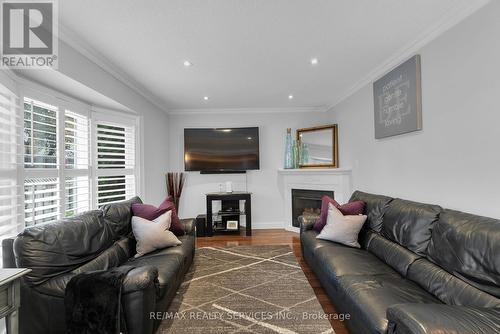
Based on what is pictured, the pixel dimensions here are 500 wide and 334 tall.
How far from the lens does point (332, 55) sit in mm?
2650

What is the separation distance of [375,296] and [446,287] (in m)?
0.50

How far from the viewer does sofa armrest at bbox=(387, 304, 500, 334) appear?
3.46ft

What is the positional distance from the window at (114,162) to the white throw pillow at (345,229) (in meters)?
2.97

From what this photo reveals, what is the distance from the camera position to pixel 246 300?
2293 millimetres

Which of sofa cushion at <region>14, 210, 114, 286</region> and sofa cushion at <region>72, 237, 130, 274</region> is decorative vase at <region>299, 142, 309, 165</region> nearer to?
sofa cushion at <region>72, 237, 130, 274</region>

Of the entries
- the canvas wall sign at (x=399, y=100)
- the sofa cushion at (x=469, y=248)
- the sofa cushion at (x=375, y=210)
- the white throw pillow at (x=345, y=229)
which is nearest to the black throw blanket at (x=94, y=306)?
the white throw pillow at (x=345, y=229)

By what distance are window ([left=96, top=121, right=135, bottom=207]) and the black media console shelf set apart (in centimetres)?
147

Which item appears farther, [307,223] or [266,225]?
[266,225]

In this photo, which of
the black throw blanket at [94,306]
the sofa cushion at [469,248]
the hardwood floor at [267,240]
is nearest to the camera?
the sofa cushion at [469,248]

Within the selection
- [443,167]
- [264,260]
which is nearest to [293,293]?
[264,260]

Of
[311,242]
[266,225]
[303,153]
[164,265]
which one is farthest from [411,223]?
[266,225]

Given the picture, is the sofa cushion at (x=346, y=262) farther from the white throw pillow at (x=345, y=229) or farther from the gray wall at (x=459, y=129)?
the gray wall at (x=459, y=129)

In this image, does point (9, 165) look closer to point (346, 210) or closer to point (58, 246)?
point (58, 246)

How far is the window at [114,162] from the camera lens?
3.23 meters
